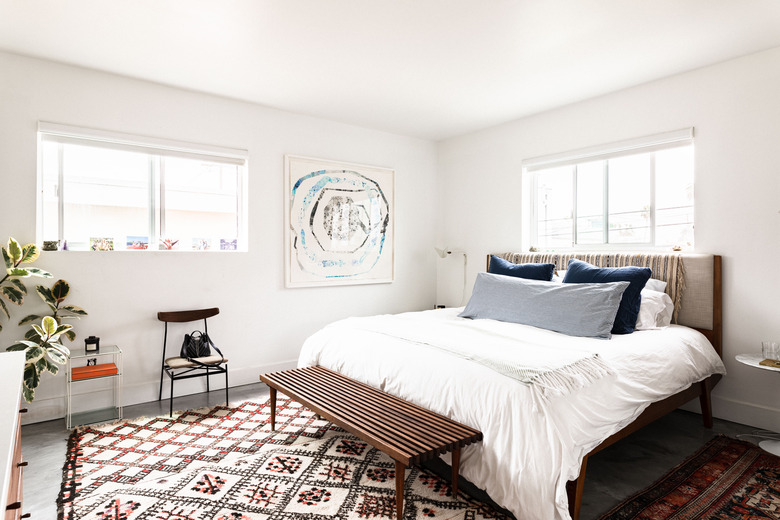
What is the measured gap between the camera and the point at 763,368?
2.63m

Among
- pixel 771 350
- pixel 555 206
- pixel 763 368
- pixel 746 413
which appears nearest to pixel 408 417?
pixel 763 368

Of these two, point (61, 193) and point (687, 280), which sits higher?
point (61, 193)

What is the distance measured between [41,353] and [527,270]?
12.1ft

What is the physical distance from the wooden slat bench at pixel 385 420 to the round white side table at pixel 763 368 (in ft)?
6.54

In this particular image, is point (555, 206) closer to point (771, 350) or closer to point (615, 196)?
point (615, 196)

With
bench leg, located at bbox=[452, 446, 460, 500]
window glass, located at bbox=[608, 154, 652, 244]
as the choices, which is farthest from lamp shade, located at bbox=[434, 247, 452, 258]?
bench leg, located at bbox=[452, 446, 460, 500]

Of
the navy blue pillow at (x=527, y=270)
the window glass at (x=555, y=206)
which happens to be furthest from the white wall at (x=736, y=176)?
the navy blue pillow at (x=527, y=270)

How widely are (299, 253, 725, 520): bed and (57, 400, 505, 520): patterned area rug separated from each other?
41 centimetres

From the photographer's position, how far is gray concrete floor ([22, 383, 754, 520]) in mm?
2176

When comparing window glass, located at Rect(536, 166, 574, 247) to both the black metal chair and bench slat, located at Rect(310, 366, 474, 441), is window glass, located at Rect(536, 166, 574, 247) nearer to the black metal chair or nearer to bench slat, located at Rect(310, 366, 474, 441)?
bench slat, located at Rect(310, 366, 474, 441)

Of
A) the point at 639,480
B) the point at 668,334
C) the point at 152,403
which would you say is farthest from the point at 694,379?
the point at 152,403

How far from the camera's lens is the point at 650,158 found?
378 centimetres

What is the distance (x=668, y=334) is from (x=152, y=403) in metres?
4.01

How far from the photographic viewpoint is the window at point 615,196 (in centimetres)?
360
